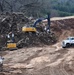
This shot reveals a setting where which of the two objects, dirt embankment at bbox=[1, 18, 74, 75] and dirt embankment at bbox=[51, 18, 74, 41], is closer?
dirt embankment at bbox=[1, 18, 74, 75]

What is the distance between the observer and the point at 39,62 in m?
26.6

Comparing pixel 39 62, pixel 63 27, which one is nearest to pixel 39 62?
pixel 39 62

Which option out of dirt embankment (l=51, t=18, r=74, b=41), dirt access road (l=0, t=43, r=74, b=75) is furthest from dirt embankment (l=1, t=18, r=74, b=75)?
dirt embankment (l=51, t=18, r=74, b=41)

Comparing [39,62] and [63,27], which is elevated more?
[39,62]

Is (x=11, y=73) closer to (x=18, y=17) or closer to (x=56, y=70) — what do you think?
(x=56, y=70)

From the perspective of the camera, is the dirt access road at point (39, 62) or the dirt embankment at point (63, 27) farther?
the dirt embankment at point (63, 27)

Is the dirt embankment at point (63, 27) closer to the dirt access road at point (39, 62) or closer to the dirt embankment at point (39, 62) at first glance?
the dirt embankment at point (39, 62)

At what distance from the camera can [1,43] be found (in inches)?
1487

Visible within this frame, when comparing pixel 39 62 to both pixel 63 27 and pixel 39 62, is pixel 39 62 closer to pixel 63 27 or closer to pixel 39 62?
pixel 39 62

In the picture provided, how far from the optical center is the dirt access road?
73.2 ft

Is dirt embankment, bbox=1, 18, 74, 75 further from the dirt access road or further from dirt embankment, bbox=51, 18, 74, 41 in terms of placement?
dirt embankment, bbox=51, 18, 74, 41

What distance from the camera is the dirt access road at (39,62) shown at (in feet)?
73.2

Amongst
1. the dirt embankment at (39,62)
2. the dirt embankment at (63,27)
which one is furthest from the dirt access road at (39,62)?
the dirt embankment at (63,27)

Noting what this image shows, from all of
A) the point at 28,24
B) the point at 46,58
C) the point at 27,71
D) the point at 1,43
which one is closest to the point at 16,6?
the point at 28,24
